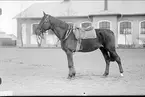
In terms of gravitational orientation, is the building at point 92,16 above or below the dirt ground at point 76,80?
above

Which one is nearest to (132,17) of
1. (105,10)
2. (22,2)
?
(105,10)

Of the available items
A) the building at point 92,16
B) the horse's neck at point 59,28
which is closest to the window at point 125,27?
the building at point 92,16

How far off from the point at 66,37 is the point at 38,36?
76 centimetres

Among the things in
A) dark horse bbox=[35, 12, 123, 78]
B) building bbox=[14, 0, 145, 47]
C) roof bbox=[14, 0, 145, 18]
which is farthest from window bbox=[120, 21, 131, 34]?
dark horse bbox=[35, 12, 123, 78]

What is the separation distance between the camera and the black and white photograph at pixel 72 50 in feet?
16.5

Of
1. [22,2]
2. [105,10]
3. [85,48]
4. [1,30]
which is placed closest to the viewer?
[85,48]

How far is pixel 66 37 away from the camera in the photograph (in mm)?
5918

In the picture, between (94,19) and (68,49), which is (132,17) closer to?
(94,19)

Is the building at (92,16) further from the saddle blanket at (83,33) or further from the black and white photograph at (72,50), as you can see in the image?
the saddle blanket at (83,33)

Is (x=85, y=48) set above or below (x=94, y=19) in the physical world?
below

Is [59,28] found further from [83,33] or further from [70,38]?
[83,33]

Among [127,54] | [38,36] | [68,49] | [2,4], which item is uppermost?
[2,4]

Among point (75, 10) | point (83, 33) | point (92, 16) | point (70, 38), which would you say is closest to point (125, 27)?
point (92, 16)

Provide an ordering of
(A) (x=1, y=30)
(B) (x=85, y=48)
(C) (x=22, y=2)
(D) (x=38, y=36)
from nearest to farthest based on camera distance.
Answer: (D) (x=38, y=36) → (B) (x=85, y=48) → (A) (x=1, y=30) → (C) (x=22, y=2)
